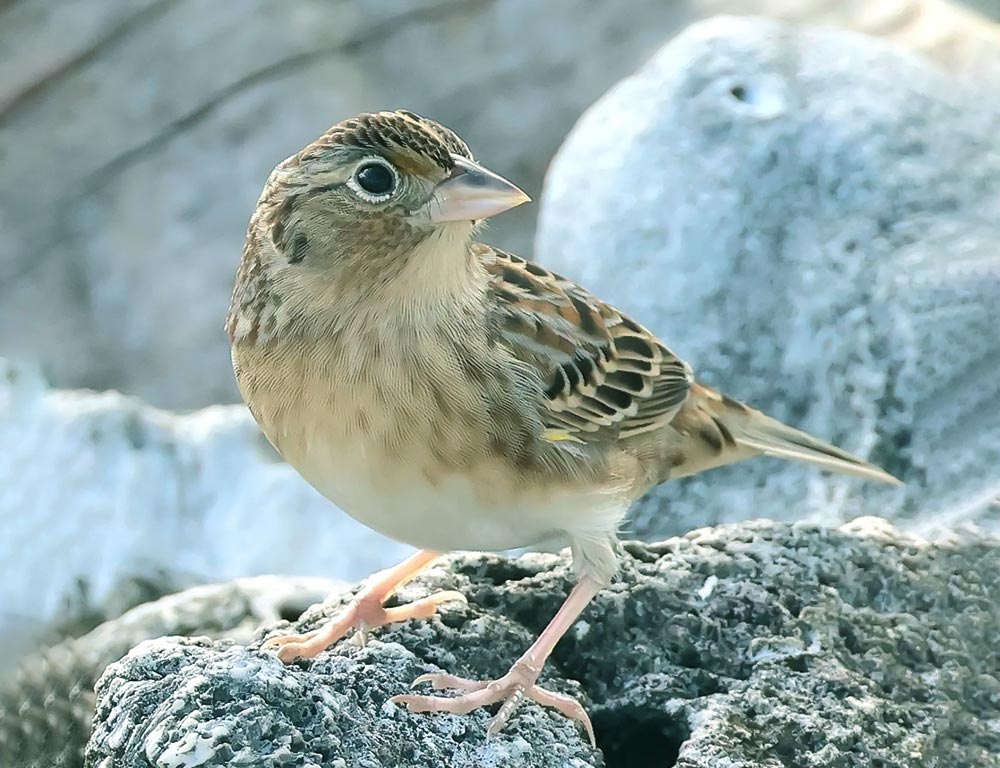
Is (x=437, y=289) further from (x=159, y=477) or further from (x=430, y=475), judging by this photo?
(x=159, y=477)

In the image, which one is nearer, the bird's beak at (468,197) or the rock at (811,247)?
the bird's beak at (468,197)

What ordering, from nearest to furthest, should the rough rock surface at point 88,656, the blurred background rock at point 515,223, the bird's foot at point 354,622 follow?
the bird's foot at point 354,622 < the rough rock surface at point 88,656 < the blurred background rock at point 515,223

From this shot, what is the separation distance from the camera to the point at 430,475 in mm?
2252

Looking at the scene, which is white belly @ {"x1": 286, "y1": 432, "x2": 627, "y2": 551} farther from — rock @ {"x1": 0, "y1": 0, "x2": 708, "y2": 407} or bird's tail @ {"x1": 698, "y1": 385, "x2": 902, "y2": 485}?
rock @ {"x1": 0, "y1": 0, "x2": 708, "y2": 407}

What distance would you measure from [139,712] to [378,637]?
0.59m

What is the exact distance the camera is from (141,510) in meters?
4.73

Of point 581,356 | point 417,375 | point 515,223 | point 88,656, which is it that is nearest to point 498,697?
point 417,375

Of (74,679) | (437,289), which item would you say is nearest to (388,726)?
(437,289)

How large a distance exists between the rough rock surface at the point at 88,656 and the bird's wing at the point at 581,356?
99 cm

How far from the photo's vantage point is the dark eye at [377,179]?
219cm

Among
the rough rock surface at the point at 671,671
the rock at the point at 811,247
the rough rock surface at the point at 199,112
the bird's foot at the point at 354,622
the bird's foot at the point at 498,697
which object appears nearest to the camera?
the rough rock surface at the point at 671,671

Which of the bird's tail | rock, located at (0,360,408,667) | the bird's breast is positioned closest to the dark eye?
the bird's breast

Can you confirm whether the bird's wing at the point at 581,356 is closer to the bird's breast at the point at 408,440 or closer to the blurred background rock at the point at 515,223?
the bird's breast at the point at 408,440

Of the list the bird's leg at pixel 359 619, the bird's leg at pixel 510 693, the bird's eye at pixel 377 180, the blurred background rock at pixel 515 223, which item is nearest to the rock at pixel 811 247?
the blurred background rock at pixel 515 223
